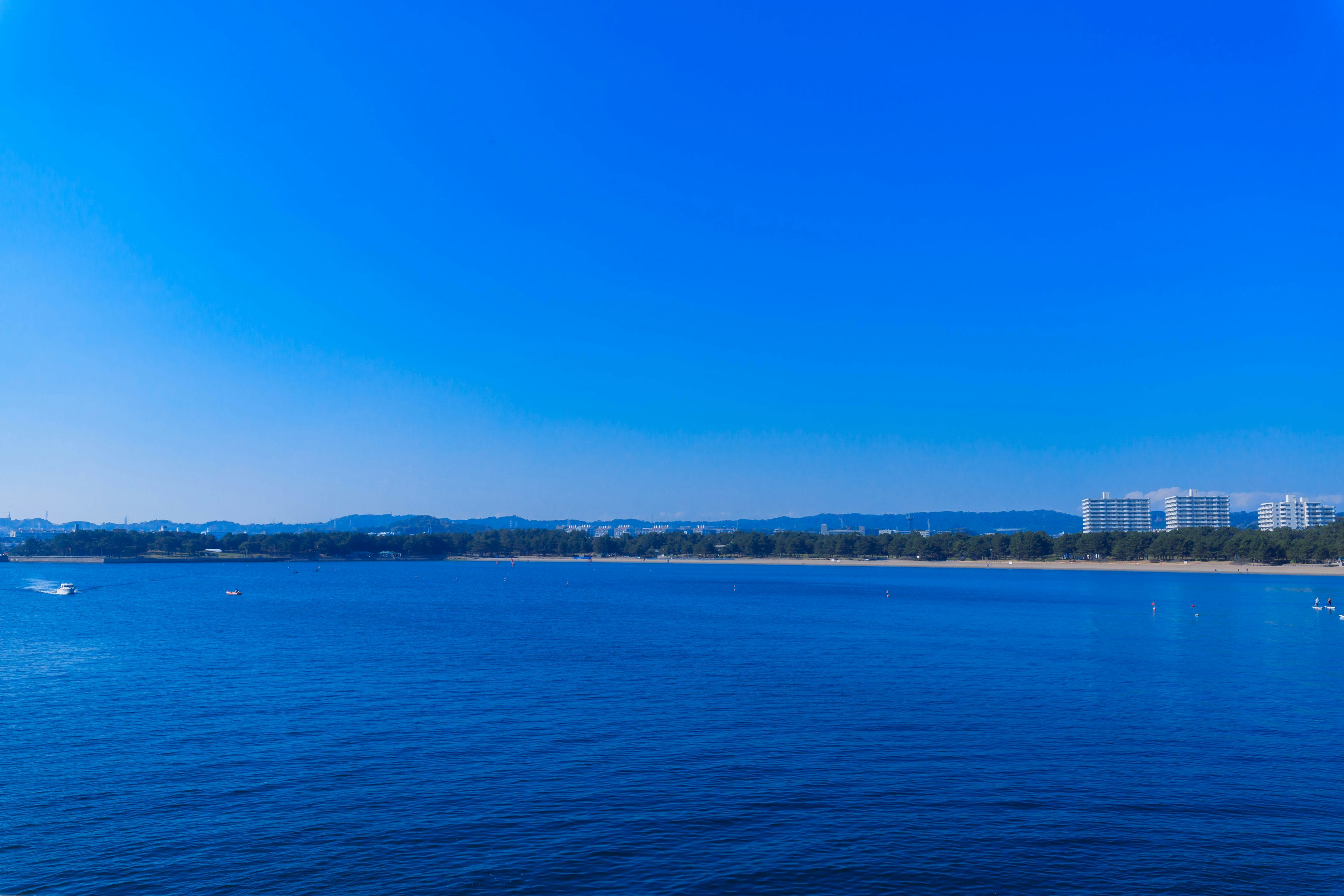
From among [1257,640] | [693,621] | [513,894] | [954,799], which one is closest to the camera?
[513,894]

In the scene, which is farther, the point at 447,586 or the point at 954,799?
the point at 447,586

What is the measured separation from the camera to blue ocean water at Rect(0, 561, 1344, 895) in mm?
20500

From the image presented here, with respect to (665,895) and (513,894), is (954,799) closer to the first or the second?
(665,895)

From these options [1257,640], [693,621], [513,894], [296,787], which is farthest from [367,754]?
[1257,640]

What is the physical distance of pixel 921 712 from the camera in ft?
125

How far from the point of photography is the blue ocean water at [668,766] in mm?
20500

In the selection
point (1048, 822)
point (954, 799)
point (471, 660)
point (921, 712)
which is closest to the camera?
point (1048, 822)

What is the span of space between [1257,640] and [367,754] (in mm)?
68180

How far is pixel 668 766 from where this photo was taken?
2903 centimetres

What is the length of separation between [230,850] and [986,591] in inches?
5381

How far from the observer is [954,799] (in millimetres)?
25656

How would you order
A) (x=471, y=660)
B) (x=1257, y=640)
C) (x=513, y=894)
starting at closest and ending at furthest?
(x=513, y=894)
(x=471, y=660)
(x=1257, y=640)

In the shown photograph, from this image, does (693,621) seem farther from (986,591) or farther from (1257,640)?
(986,591)

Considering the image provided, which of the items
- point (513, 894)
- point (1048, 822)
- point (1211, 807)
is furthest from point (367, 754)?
point (1211, 807)
